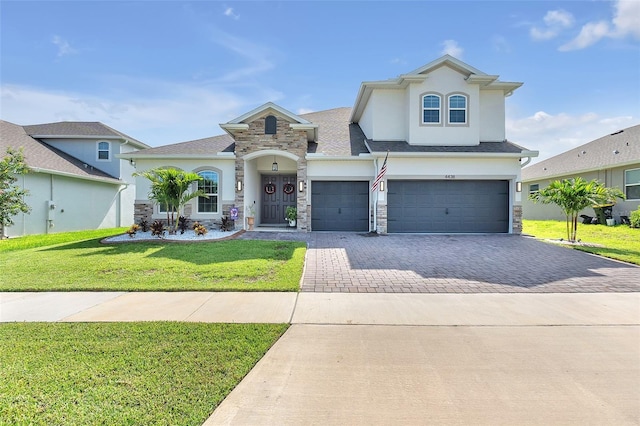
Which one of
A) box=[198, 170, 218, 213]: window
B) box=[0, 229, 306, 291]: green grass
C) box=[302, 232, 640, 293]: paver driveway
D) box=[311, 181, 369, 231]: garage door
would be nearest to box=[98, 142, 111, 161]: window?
box=[198, 170, 218, 213]: window

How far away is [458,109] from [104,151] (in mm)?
20710

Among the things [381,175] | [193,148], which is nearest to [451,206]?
[381,175]

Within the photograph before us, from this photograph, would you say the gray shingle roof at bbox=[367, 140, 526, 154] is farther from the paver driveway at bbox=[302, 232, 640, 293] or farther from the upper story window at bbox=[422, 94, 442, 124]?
the paver driveway at bbox=[302, 232, 640, 293]

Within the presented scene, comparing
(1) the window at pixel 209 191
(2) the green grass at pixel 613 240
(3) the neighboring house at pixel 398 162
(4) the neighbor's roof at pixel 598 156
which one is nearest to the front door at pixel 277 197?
(3) the neighboring house at pixel 398 162

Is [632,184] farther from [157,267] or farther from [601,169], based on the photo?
[157,267]

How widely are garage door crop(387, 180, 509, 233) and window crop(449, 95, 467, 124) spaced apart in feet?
9.61

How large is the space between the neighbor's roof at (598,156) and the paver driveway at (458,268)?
11.3 m

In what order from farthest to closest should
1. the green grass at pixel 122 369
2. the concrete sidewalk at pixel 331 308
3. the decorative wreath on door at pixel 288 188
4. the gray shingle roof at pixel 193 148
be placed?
the decorative wreath on door at pixel 288 188 → the gray shingle roof at pixel 193 148 → the concrete sidewalk at pixel 331 308 → the green grass at pixel 122 369

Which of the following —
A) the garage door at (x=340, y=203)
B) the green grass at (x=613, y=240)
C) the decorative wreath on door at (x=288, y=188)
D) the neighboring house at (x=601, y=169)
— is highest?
the neighboring house at (x=601, y=169)

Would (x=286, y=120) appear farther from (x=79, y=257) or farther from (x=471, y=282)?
(x=471, y=282)

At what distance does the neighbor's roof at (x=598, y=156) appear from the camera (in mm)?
17125

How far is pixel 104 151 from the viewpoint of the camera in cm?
1912

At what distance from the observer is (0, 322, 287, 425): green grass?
236 cm

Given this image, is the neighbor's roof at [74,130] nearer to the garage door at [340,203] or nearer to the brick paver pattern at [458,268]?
the garage door at [340,203]
